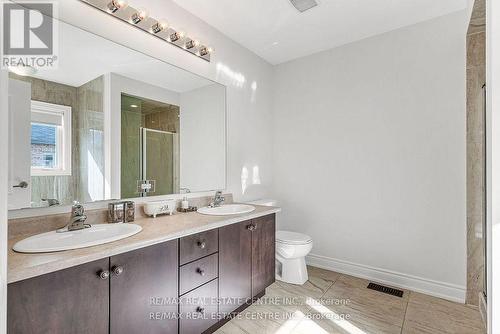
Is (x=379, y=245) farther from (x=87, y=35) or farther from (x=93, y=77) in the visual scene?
(x=87, y=35)

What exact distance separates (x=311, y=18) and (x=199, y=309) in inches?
99.0

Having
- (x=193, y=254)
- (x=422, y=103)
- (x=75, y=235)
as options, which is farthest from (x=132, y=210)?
(x=422, y=103)

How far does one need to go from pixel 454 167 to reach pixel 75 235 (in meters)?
2.84

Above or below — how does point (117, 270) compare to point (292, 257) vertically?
above

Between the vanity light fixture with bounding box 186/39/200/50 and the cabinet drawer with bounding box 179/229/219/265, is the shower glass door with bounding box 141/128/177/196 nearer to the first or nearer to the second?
the cabinet drawer with bounding box 179/229/219/265

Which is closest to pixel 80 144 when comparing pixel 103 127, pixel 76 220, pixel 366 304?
pixel 103 127

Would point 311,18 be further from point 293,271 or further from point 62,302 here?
point 62,302

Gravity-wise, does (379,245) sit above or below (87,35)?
below

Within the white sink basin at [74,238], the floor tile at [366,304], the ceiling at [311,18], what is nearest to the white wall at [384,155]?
the ceiling at [311,18]

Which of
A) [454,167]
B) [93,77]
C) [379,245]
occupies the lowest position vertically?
[379,245]

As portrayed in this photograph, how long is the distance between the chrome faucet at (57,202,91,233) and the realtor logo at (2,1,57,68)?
0.81 metres

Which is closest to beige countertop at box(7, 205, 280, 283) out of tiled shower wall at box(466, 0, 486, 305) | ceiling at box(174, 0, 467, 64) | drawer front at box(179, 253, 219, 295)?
drawer front at box(179, 253, 219, 295)

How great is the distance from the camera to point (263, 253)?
82.9 inches

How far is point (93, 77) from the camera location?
1.56 meters
